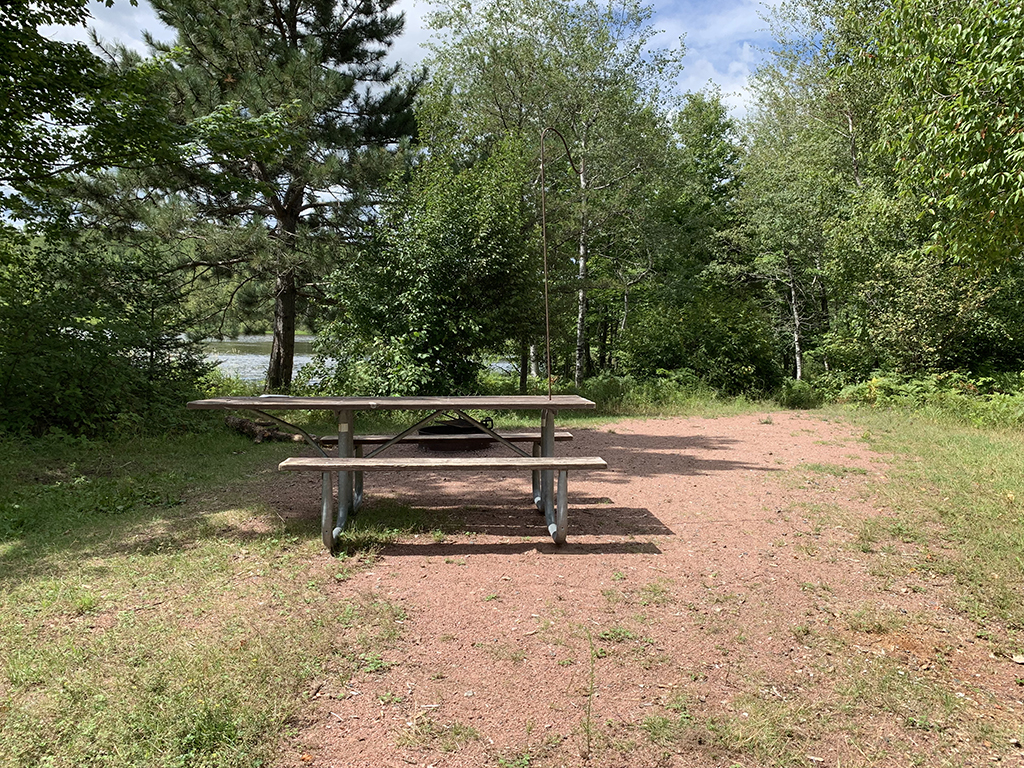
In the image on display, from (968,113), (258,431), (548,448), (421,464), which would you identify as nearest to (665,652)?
(421,464)

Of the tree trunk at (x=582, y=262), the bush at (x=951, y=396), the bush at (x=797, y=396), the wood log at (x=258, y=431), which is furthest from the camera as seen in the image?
the tree trunk at (x=582, y=262)

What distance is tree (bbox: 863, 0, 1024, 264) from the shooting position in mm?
4914

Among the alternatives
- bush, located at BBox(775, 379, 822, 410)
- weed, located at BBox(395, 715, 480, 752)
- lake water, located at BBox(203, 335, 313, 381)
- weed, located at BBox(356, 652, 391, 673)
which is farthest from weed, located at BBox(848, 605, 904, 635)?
bush, located at BBox(775, 379, 822, 410)

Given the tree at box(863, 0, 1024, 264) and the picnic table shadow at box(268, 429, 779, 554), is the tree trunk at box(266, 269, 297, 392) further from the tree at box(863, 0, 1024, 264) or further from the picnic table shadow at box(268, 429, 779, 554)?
the tree at box(863, 0, 1024, 264)

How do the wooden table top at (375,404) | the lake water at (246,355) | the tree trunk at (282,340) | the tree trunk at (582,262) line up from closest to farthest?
the wooden table top at (375,404) < the lake water at (246,355) < the tree trunk at (282,340) < the tree trunk at (582,262)

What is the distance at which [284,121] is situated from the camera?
8.66 meters

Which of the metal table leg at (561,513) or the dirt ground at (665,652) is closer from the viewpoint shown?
the dirt ground at (665,652)

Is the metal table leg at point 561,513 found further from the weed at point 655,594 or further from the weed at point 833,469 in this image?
the weed at point 833,469

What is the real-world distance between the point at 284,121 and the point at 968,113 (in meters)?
7.84

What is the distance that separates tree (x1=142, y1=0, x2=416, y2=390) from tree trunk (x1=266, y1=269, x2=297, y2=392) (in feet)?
0.07

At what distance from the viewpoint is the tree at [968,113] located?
193 inches

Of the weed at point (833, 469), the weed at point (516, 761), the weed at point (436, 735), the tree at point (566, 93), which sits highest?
the tree at point (566, 93)

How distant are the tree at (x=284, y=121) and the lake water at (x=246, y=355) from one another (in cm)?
159

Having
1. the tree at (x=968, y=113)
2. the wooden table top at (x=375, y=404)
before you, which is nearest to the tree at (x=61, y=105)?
the wooden table top at (x=375, y=404)
